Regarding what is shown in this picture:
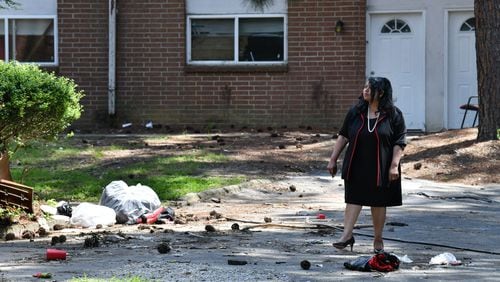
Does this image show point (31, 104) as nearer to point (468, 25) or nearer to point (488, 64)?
point (488, 64)

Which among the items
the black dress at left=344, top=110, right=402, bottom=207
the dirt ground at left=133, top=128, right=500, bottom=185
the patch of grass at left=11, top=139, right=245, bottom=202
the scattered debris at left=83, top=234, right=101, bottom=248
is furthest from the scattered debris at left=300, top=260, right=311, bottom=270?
the dirt ground at left=133, top=128, right=500, bottom=185

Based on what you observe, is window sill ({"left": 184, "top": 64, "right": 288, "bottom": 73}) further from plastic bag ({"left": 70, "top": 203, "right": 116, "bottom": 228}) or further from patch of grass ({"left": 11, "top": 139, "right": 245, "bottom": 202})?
plastic bag ({"left": 70, "top": 203, "right": 116, "bottom": 228})

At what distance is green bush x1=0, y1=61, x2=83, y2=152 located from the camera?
10156 mm

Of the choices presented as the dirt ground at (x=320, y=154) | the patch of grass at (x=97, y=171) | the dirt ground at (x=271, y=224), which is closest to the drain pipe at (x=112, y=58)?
the dirt ground at (x=271, y=224)

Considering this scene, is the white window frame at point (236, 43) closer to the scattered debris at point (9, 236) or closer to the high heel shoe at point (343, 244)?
the scattered debris at point (9, 236)

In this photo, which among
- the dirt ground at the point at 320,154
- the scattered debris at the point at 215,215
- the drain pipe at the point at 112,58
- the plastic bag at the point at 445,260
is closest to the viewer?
the plastic bag at the point at 445,260

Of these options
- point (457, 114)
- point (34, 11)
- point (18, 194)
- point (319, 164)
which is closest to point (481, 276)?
point (18, 194)

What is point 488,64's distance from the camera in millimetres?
16609

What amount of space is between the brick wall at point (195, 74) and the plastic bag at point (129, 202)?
10379mm

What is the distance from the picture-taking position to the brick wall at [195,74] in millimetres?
21688

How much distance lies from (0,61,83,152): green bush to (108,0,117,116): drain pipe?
436 inches

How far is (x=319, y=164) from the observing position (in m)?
16.4

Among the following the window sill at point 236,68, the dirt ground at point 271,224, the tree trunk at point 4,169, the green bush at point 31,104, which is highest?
the window sill at point 236,68

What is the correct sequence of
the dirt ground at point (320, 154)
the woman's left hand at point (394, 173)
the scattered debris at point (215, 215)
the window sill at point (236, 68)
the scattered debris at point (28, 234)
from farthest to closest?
the window sill at point (236, 68) → the dirt ground at point (320, 154) → the scattered debris at point (215, 215) → the scattered debris at point (28, 234) → the woman's left hand at point (394, 173)
